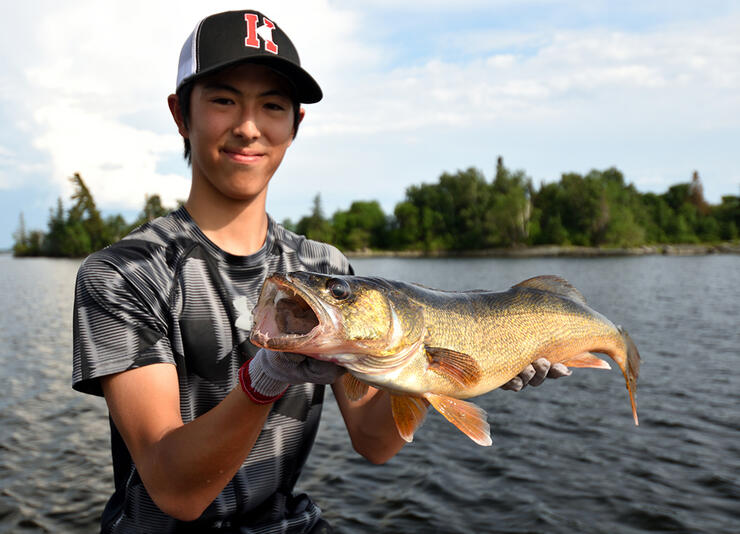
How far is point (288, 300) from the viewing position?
201 centimetres

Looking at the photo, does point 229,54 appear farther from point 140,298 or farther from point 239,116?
point 140,298

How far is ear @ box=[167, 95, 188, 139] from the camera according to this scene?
277cm

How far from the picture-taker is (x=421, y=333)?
7.34ft

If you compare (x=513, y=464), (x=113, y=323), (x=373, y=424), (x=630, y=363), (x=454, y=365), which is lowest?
(x=513, y=464)

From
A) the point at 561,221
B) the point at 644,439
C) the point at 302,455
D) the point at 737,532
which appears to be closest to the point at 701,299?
the point at 644,439

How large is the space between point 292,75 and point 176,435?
5.59ft

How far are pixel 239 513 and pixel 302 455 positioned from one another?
1.45 ft

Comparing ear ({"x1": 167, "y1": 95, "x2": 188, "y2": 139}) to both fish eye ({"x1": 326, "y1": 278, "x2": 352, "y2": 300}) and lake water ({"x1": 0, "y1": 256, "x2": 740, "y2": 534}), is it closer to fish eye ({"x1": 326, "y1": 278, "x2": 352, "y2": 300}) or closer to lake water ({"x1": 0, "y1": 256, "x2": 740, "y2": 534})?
fish eye ({"x1": 326, "y1": 278, "x2": 352, "y2": 300})

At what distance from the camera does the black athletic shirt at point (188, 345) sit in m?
2.18

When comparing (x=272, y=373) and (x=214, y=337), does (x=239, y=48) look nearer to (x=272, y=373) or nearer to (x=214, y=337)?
(x=214, y=337)

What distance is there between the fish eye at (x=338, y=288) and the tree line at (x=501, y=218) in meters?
90.4

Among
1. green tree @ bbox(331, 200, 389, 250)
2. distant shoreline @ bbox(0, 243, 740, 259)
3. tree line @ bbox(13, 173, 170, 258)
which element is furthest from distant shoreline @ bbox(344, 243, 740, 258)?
tree line @ bbox(13, 173, 170, 258)

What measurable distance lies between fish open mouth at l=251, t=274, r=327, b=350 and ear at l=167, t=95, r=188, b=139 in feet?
4.33

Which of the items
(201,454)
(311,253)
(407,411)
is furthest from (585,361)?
(201,454)
